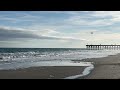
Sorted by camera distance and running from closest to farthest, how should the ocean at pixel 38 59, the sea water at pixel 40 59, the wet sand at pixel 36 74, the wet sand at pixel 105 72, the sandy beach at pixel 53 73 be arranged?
the wet sand at pixel 105 72
the sandy beach at pixel 53 73
the wet sand at pixel 36 74
the sea water at pixel 40 59
the ocean at pixel 38 59

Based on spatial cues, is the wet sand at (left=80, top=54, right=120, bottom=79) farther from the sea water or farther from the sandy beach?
the sea water

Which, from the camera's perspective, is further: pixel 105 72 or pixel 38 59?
pixel 38 59

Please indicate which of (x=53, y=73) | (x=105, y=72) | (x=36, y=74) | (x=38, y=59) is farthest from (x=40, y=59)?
(x=105, y=72)

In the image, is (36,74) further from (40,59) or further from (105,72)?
(40,59)

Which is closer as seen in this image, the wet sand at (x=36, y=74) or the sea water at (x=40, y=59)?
the wet sand at (x=36, y=74)

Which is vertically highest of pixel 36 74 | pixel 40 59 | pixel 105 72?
pixel 36 74

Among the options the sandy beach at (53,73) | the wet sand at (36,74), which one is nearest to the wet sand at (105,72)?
the sandy beach at (53,73)

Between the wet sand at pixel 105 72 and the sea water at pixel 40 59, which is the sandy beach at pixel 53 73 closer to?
the wet sand at pixel 105 72

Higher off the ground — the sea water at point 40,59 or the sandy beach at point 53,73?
the sandy beach at point 53,73
